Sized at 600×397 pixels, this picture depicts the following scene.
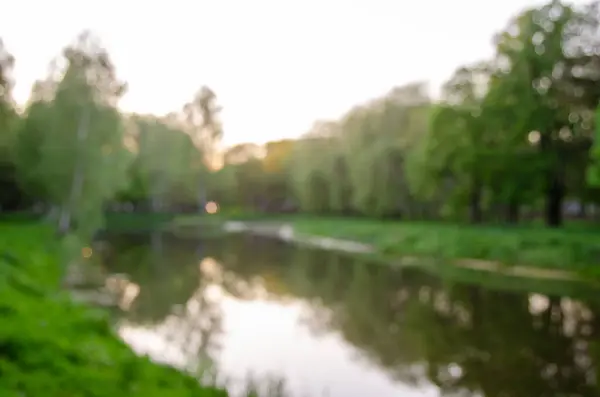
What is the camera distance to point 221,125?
72438 mm

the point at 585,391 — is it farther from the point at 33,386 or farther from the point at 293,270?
the point at 293,270

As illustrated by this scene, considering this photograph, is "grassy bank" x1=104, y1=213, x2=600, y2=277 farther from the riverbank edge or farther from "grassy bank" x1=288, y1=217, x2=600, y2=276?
the riverbank edge

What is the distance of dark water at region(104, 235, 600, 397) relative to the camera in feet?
37.7

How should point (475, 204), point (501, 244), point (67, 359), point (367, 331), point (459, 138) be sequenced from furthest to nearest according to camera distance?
point (475, 204) < point (459, 138) < point (501, 244) < point (367, 331) < point (67, 359)

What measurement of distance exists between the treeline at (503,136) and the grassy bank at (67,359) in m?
16.6

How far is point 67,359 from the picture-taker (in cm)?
837

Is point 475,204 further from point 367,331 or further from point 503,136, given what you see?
point 367,331

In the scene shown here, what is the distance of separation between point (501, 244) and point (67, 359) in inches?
859

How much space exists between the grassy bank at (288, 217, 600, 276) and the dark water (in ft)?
10.2

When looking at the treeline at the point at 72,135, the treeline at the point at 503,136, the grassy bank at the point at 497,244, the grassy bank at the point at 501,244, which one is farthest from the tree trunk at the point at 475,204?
the treeline at the point at 72,135

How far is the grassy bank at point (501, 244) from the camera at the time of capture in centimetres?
2425

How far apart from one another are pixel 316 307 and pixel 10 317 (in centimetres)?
1055

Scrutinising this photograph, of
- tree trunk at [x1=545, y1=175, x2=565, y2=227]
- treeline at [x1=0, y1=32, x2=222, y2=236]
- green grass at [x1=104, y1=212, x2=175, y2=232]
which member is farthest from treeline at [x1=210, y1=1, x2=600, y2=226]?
green grass at [x1=104, y1=212, x2=175, y2=232]

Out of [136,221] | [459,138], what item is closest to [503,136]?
[459,138]
